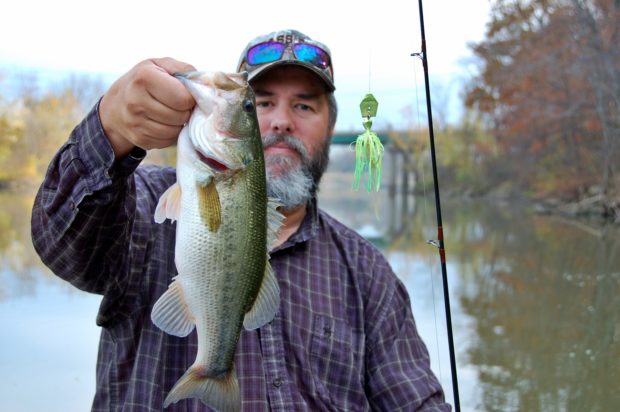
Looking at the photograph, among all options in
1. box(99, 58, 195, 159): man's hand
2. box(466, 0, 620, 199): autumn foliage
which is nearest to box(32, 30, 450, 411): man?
box(99, 58, 195, 159): man's hand

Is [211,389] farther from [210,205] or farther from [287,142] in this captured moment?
[287,142]

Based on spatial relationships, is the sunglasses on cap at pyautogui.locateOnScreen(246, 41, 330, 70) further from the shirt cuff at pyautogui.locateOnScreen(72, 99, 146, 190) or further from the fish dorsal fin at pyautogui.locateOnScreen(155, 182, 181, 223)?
the fish dorsal fin at pyautogui.locateOnScreen(155, 182, 181, 223)

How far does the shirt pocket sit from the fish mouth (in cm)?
102

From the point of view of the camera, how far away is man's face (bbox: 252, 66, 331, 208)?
2670mm

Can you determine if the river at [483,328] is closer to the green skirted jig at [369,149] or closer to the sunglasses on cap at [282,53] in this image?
the green skirted jig at [369,149]

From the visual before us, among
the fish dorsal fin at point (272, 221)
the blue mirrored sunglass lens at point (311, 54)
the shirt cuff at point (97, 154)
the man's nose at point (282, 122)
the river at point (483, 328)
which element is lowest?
the river at point (483, 328)

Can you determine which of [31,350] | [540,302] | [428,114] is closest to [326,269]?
[428,114]

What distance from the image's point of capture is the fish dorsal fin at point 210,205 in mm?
1642

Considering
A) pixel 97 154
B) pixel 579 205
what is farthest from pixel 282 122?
pixel 579 205

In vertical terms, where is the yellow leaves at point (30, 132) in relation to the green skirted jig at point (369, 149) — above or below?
above

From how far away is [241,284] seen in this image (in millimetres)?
1761

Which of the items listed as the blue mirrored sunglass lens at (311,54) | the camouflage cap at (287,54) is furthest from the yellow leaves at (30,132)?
the blue mirrored sunglass lens at (311,54)

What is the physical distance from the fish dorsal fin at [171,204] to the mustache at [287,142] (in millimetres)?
991

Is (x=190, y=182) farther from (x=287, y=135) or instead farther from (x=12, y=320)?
(x=12, y=320)
